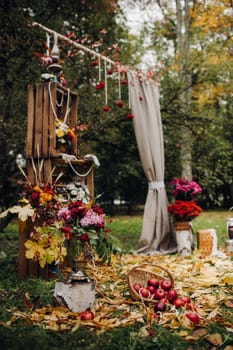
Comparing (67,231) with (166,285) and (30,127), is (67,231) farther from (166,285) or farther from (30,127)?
(30,127)

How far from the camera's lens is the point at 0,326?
8.00 feet

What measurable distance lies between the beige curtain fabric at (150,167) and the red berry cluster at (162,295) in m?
2.19

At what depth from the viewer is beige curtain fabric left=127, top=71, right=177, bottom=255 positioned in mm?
5441

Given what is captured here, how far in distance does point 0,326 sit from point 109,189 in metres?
8.87

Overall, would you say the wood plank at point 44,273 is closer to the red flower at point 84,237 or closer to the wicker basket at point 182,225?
the red flower at point 84,237

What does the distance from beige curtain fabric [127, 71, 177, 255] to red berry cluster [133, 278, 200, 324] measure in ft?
7.17

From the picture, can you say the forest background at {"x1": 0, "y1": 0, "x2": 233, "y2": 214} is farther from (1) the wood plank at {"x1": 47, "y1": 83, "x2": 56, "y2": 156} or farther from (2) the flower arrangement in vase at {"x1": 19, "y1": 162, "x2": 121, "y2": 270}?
(2) the flower arrangement in vase at {"x1": 19, "y1": 162, "x2": 121, "y2": 270}

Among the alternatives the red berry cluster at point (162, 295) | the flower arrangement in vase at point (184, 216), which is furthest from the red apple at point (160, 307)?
the flower arrangement in vase at point (184, 216)

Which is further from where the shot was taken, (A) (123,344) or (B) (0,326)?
(B) (0,326)

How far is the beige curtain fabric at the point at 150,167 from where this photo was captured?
214 inches

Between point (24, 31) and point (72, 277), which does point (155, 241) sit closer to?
point (72, 277)

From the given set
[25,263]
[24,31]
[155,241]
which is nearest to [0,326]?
[25,263]

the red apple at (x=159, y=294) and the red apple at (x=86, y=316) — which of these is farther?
the red apple at (x=159, y=294)

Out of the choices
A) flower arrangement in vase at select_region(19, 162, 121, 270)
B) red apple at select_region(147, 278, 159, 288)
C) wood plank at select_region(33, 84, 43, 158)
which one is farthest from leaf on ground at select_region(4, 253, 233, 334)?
wood plank at select_region(33, 84, 43, 158)
